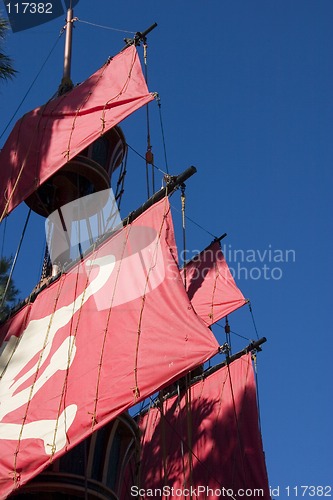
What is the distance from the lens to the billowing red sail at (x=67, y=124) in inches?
639

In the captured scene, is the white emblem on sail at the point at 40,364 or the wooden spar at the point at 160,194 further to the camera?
the wooden spar at the point at 160,194

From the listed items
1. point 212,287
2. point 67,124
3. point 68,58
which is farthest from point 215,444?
point 68,58

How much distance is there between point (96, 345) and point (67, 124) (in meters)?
6.41

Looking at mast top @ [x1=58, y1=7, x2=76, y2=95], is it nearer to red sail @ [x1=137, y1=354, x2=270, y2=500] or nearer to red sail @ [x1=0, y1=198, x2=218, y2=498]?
red sail @ [x1=0, y1=198, x2=218, y2=498]

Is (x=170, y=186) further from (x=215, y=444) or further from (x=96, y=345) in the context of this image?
(x=215, y=444)

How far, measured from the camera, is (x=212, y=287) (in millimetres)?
21484

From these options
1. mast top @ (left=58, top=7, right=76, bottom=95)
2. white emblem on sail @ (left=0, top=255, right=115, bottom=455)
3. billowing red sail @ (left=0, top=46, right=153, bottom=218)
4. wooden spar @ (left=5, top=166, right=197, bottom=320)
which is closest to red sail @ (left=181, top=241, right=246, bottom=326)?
billowing red sail @ (left=0, top=46, right=153, bottom=218)

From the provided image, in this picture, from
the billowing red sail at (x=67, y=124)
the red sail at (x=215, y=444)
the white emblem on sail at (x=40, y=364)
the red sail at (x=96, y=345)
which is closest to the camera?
the red sail at (x=96, y=345)

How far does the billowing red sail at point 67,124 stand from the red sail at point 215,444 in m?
5.49

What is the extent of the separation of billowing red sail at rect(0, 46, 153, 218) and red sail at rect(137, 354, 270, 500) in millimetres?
5490

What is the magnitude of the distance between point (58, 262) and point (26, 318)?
104 inches

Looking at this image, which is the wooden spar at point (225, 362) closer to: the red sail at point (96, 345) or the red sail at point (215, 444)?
the red sail at point (215, 444)

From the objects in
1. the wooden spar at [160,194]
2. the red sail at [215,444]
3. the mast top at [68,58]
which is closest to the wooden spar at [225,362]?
the red sail at [215,444]

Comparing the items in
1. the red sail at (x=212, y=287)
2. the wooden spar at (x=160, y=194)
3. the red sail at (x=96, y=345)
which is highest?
the red sail at (x=212, y=287)
